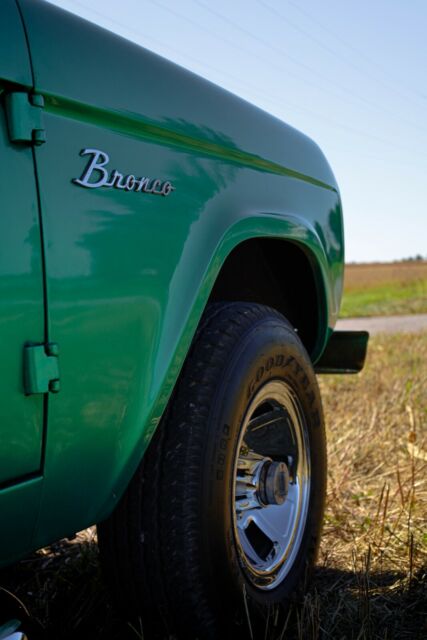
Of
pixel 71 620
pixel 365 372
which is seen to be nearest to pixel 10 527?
pixel 71 620

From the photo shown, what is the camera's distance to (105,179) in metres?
1.46

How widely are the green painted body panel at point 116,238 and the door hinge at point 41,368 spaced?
0.07 feet

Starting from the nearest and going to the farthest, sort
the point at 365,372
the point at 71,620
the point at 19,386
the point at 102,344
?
the point at 19,386 → the point at 102,344 → the point at 71,620 → the point at 365,372

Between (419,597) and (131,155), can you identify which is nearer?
(131,155)

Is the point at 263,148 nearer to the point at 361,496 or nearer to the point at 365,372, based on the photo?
the point at 361,496

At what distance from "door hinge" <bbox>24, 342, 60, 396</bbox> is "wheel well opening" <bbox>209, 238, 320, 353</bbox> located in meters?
1.02

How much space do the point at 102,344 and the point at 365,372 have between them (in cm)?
489

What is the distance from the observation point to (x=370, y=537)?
2662 mm

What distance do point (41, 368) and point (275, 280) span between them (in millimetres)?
1361

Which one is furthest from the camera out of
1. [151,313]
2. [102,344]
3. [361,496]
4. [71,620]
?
[361,496]

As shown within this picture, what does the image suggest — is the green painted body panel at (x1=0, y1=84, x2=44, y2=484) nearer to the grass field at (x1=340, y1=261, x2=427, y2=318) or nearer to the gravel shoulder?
the gravel shoulder

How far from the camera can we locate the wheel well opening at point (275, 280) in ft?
7.93

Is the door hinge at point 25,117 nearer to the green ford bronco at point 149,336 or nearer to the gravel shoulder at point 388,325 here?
the green ford bronco at point 149,336

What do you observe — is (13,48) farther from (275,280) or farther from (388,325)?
(388,325)
